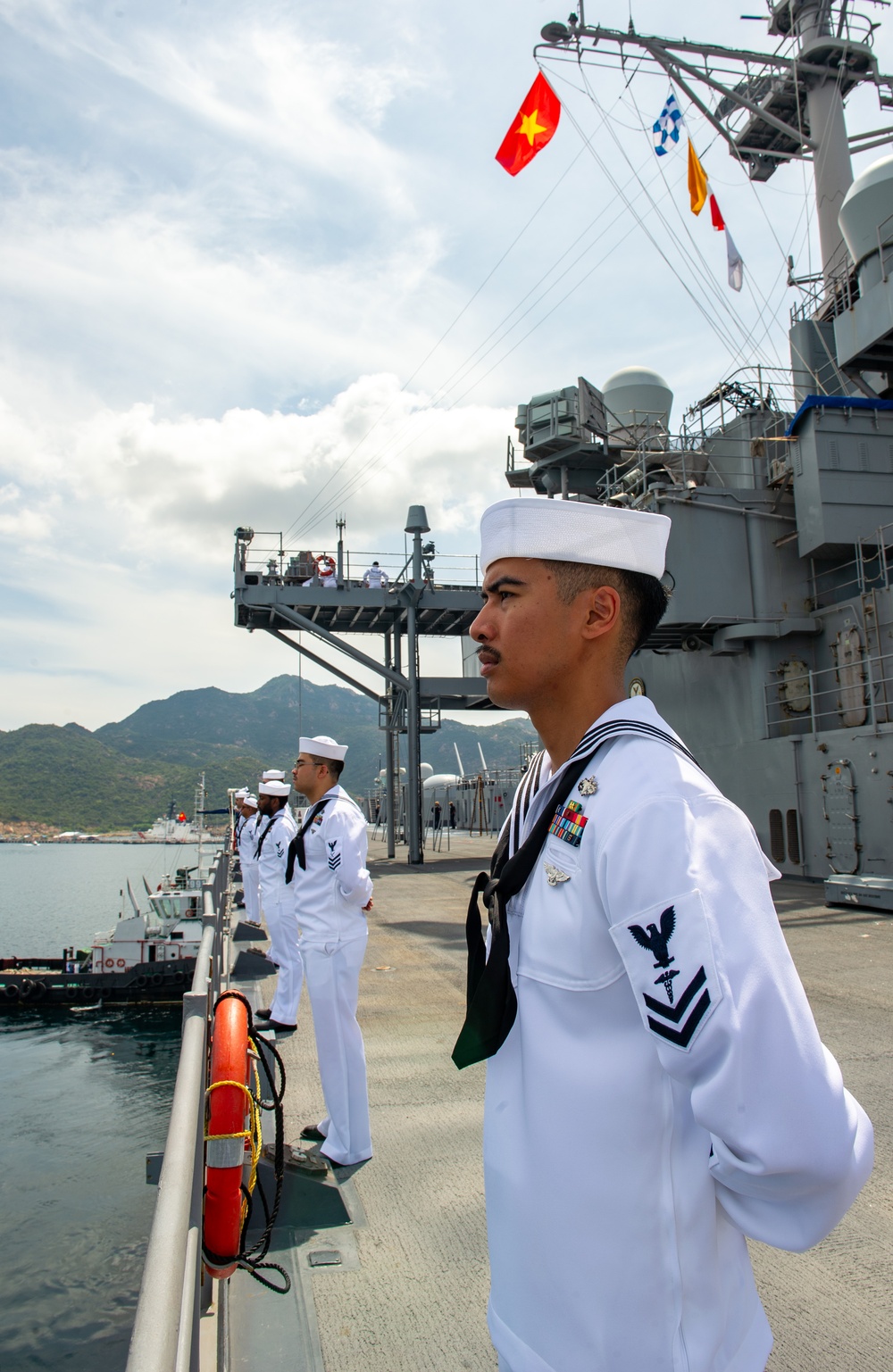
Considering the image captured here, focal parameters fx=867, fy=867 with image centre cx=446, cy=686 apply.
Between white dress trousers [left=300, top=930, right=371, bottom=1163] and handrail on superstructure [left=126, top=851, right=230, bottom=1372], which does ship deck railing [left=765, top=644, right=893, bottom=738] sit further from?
handrail on superstructure [left=126, top=851, right=230, bottom=1372]

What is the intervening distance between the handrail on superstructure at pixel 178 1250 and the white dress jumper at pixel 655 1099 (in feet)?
1.42

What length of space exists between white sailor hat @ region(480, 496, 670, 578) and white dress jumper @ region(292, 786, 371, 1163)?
9.88 ft

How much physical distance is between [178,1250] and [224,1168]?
1.18 metres

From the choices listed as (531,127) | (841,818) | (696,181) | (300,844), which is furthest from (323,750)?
(696,181)

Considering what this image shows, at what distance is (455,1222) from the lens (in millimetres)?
3154

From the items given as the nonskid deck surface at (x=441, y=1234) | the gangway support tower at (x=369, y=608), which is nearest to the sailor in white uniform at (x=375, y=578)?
the gangway support tower at (x=369, y=608)

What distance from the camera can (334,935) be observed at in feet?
14.1

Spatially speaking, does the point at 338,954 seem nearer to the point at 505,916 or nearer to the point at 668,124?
the point at 505,916

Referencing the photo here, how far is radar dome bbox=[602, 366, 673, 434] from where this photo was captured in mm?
20016

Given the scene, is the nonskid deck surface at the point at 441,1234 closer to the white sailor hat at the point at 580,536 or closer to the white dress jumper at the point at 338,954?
the white dress jumper at the point at 338,954

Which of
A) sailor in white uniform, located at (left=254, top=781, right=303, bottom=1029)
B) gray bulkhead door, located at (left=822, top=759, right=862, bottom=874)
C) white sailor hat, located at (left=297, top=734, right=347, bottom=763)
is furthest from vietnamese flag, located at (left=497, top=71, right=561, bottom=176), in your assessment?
white sailor hat, located at (left=297, top=734, right=347, bottom=763)

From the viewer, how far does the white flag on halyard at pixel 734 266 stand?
1577cm

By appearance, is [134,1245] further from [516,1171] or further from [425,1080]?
[516,1171]

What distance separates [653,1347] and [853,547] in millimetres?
15479
